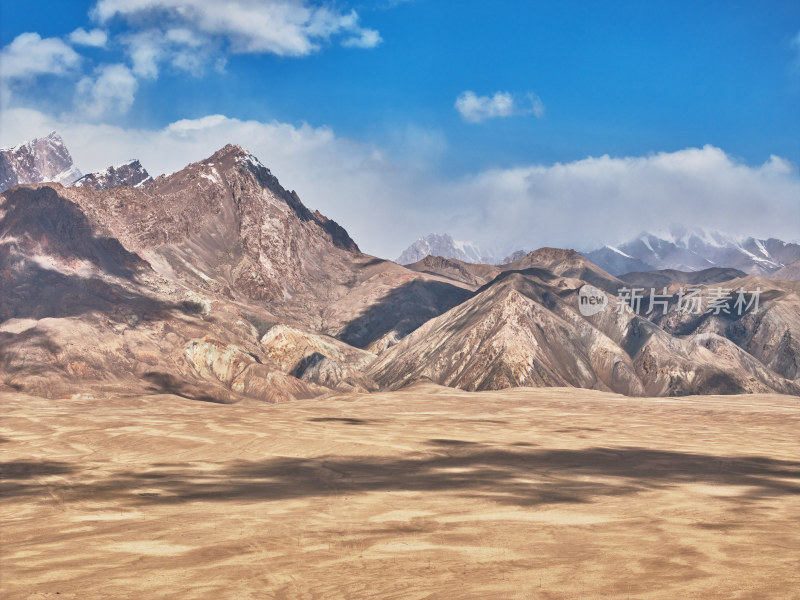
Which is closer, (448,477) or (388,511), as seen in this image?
(388,511)

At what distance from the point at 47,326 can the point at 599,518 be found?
159473mm

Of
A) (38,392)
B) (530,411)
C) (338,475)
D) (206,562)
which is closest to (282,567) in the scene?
(206,562)

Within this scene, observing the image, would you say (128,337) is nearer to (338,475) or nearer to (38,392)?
(38,392)

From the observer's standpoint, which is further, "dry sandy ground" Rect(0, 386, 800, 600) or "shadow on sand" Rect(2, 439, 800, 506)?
"shadow on sand" Rect(2, 439, 800, 506)

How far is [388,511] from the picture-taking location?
29016 mm

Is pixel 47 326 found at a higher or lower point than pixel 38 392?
higher

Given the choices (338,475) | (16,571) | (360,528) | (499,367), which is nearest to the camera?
(16,571)

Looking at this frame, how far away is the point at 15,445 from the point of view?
50656 mm

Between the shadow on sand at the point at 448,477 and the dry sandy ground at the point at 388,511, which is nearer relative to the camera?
the dry sandy ground at the point at 388,511

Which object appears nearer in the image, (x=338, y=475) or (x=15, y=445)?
(x=338, y=475)

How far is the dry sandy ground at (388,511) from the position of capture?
18812mm

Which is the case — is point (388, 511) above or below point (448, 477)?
above

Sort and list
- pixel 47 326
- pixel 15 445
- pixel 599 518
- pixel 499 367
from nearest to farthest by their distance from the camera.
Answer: pixel 599 518 → pixel 15 445 → pixel 47 326 → pixel 499 367

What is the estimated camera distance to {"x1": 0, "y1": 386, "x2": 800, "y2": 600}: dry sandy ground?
18.8 metres
